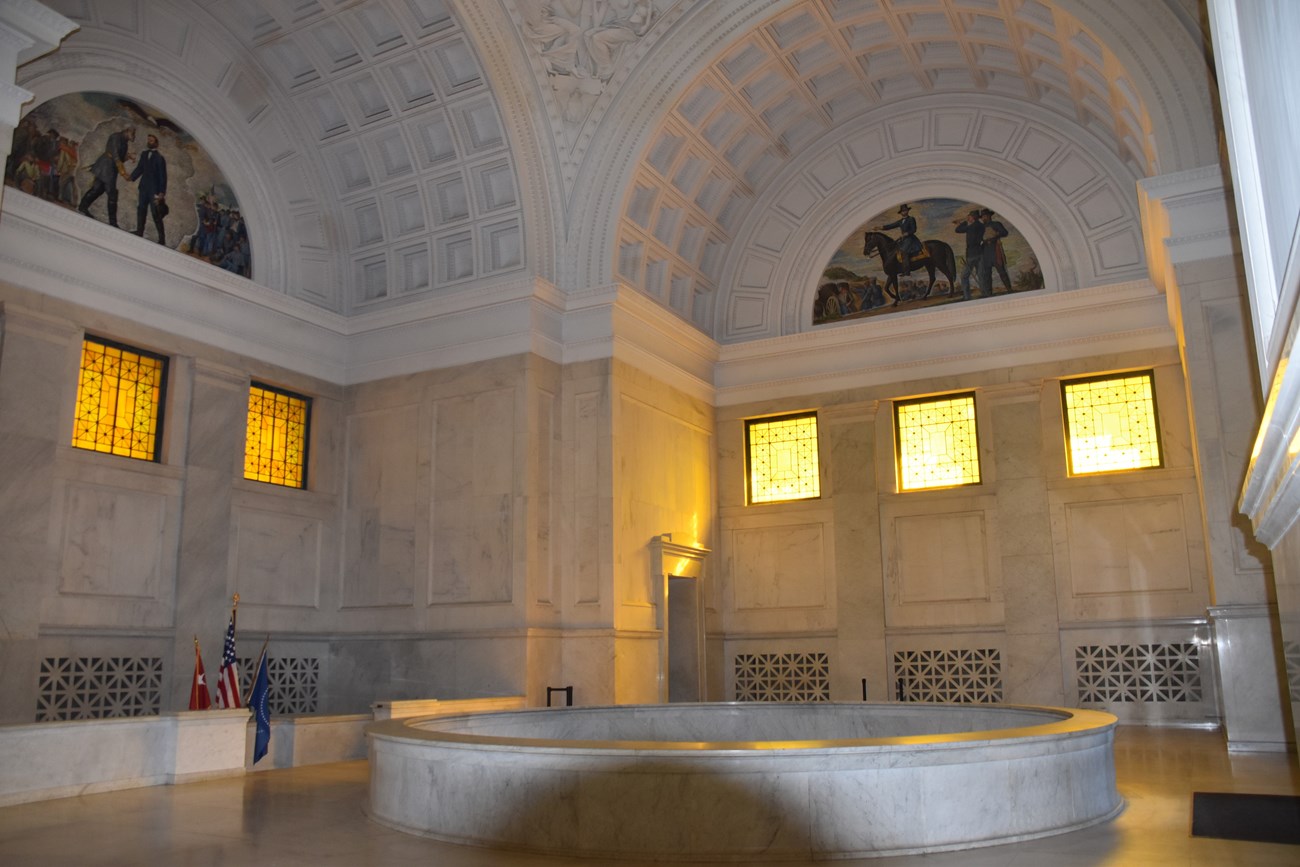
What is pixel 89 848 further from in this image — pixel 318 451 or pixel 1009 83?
pixel 1009 83

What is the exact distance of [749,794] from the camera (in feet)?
22.0

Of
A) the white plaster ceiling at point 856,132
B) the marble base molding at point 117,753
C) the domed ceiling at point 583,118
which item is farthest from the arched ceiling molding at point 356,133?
the marble base molding at point 117,753

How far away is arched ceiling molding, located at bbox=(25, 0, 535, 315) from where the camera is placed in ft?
54.1

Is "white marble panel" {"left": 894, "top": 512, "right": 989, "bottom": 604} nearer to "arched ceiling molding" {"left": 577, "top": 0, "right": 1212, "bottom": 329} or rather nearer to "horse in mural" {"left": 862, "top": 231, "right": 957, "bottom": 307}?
"horse in mural" {"left": 862, "top": 231, "right": 957, "bottom": 307}

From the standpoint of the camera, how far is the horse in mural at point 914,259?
19594 mm

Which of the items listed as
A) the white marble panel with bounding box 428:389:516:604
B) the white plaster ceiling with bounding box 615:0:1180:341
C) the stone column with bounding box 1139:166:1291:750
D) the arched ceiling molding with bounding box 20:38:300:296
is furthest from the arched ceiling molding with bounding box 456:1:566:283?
the stone column with bounding box 1139:166:1291:750

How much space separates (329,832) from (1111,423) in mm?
14459

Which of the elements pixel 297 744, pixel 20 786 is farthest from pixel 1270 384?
pixel 297 744

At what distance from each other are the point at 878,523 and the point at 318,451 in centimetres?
978

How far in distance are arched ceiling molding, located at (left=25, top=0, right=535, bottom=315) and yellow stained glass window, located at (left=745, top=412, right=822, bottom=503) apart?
5.95 meters

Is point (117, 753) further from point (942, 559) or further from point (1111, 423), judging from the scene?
point (1111, 423)

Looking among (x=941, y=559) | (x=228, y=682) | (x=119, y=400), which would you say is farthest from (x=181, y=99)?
(x=941, y=559)

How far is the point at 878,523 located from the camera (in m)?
19.0

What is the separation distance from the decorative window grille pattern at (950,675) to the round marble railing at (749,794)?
401 inches
